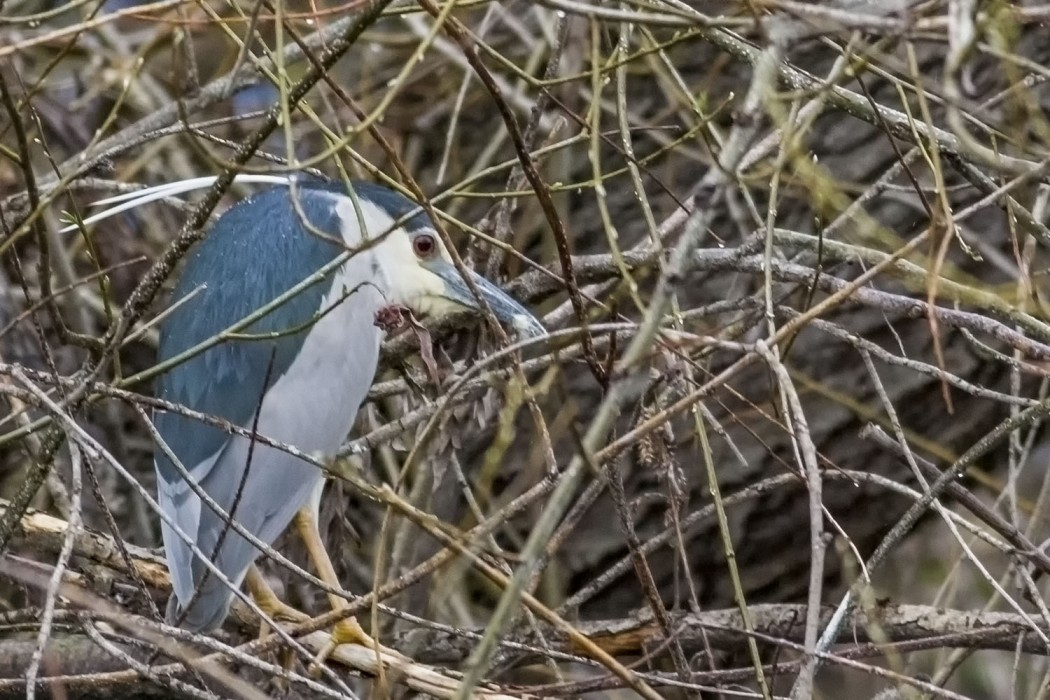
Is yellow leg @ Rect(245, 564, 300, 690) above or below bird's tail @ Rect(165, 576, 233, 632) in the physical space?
below

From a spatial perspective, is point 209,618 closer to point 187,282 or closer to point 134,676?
point 134,676

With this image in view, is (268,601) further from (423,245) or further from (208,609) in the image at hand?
(423,245)

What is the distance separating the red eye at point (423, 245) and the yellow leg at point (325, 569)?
0.44 m

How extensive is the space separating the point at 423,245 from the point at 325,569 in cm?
52

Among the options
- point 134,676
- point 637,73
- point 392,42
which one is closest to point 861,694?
point 637,73

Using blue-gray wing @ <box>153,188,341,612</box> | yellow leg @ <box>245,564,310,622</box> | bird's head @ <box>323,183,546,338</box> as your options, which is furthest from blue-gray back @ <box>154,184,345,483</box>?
yellow leg @ <box>245,564,310,622</box>

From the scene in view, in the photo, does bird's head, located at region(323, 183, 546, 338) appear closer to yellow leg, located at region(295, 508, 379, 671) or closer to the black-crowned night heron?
the black-crowned night heron

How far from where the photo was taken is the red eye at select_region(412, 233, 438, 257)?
2129 millimetres

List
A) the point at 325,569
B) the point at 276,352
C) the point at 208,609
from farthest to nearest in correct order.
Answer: the point at 325,569, the point at 276,352, the point at 208,609

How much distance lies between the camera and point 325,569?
6.72ft

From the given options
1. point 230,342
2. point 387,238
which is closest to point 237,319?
point 230,342

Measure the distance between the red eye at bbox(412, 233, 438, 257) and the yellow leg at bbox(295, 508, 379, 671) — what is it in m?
0.44

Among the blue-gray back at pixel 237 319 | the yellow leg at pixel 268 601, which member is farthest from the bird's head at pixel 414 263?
the yellow leg at pixel 268 601

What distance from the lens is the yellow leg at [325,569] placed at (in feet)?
6.12
